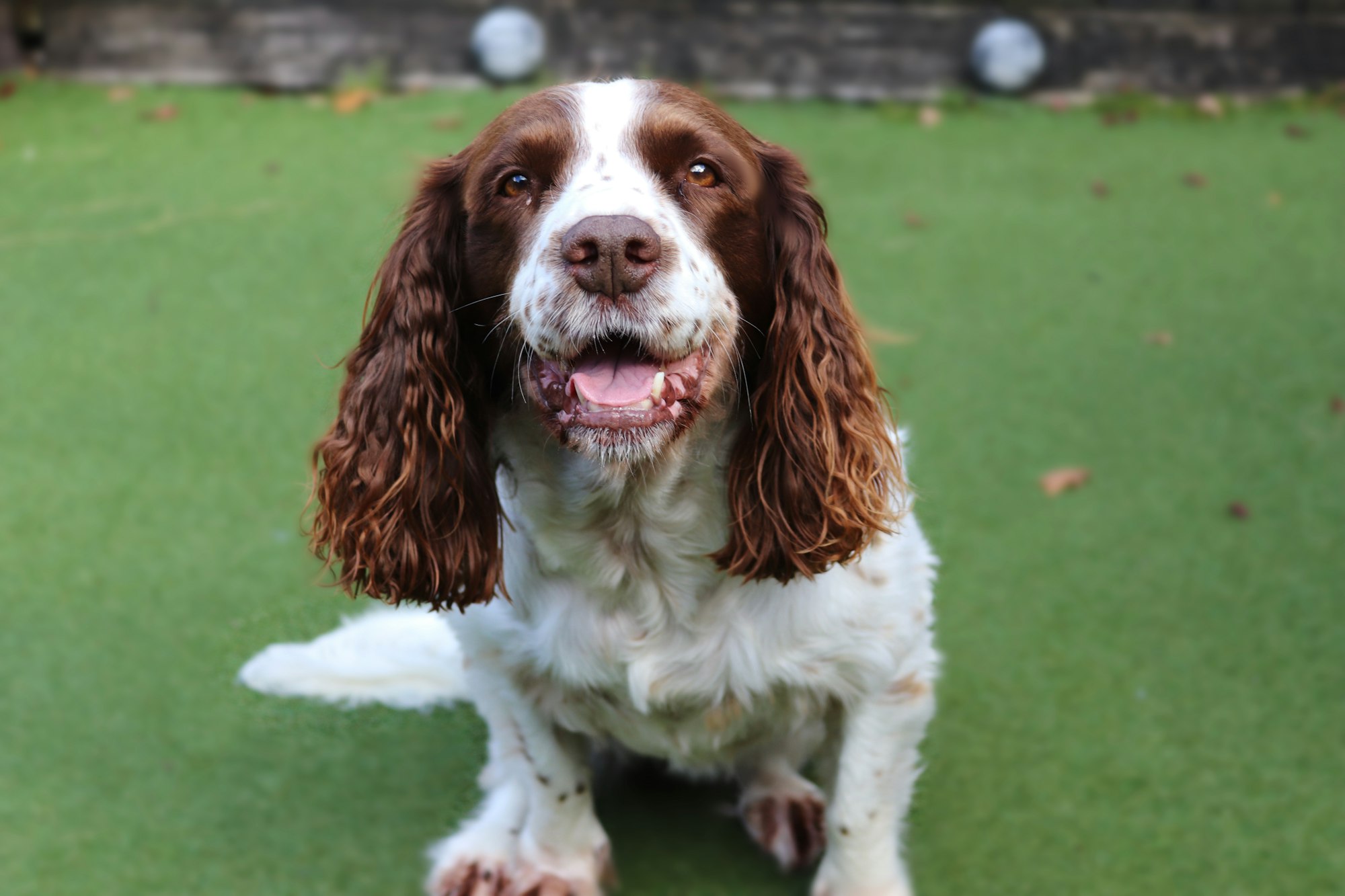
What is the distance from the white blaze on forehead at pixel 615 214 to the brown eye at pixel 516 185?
63mm

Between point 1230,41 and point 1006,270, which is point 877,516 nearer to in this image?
point 1006,270

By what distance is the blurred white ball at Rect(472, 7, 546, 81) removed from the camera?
6.82 meters

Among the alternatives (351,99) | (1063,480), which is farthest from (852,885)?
(351,99)

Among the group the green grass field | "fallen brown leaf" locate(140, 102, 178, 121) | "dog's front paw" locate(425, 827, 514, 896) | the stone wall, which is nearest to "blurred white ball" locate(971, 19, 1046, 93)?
the stone wall

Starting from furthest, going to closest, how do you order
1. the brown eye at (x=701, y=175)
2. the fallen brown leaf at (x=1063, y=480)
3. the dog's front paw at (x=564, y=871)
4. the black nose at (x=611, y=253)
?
the fallen brown leaf at (x=1063, y=480)
the dog's front paw at (x=564, y=871)
the brown eye at (x=701, y=175)
the black nose at (x=611, y=253)

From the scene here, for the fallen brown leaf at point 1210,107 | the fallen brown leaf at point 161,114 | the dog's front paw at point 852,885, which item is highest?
the fallen brown leaf at point 1210,107

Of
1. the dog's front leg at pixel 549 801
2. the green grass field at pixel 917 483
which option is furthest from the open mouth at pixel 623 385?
the green grass field at pixel 917 483

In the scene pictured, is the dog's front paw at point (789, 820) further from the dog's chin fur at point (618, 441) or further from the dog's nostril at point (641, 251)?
the dog's nostril at point (641, 251)

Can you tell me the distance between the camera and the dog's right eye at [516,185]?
7.57 feet

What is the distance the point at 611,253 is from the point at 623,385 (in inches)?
9.3

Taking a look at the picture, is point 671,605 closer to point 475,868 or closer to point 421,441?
point 421,441

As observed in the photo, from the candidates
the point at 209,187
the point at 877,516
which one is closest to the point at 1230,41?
the point at 209,187

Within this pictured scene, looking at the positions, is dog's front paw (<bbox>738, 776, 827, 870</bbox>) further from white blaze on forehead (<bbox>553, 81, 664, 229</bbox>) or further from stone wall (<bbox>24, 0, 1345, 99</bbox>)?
stone wall (<bbox>24, 0, 1345, 99</bbox>)

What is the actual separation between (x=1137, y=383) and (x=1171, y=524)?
2.77 ft
